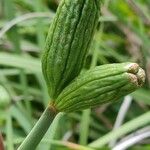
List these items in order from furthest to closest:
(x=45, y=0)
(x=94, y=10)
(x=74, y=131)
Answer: (x=45, y=0), (x=74, y=131), (x=94, y=10)

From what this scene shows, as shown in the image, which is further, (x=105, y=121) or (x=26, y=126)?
(x=105, y=121)

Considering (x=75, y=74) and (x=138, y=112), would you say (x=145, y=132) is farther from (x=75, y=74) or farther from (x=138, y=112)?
(x=75, y=74)

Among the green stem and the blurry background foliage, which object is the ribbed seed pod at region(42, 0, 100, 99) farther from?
the blurry background foliage

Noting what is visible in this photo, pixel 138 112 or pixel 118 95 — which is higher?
pixel 118 95

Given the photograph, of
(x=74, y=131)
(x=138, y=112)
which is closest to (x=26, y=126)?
(x=74, y=131)

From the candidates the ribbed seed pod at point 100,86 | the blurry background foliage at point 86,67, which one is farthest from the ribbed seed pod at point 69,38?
the blurry background foliage at point 86,67

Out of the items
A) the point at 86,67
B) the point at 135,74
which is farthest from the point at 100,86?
the point at 86,67

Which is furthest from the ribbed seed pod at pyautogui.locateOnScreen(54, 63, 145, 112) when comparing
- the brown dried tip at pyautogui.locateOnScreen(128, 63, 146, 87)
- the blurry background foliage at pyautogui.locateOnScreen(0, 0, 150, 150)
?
the blurry background foliage at pyautogui.locateOnScreen(0, 0, 150, 150)

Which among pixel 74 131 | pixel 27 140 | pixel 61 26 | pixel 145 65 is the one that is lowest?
pixel 74 131
